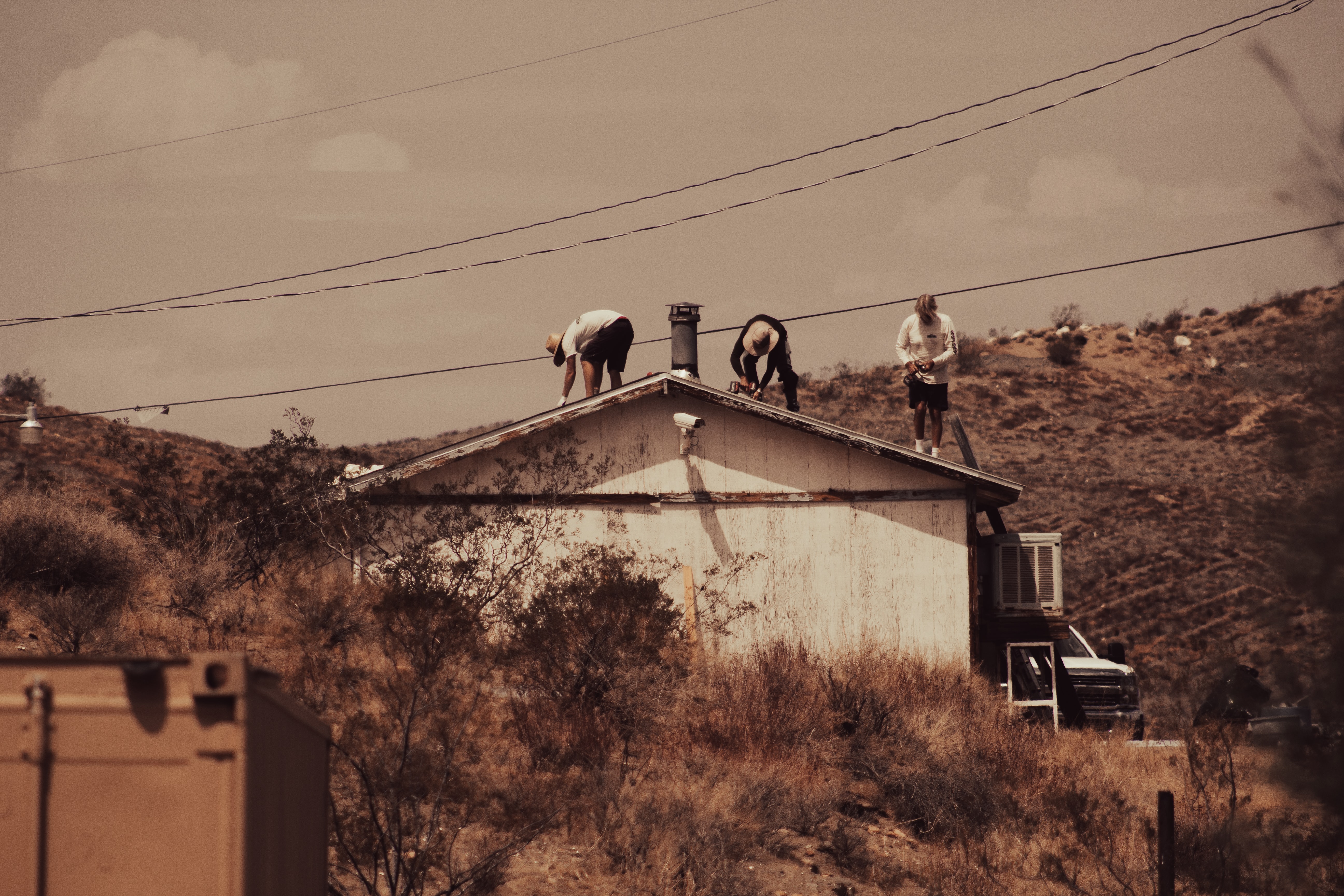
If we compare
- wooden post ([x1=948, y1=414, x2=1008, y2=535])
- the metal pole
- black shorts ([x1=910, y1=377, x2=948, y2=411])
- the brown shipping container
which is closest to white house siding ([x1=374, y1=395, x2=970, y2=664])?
black shorts ([x1=910, y1=377, x2=948, y2=411])

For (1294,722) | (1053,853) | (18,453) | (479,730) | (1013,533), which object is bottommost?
(1053,853)

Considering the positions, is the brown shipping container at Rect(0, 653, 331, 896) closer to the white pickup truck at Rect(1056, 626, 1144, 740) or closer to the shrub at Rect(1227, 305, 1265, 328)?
the white pickup truck at Rect(1056, 626, 1144, 740)

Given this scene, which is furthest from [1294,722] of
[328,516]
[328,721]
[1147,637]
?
[1147,637]

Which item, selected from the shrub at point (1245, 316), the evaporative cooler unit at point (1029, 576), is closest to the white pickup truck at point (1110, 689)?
the evaporative cooler unit at point (1029, 576)

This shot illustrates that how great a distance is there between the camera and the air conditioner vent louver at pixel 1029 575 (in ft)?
53.6

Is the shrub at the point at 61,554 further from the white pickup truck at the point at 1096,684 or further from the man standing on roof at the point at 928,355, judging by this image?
the white pickup truck at the point at 1096,684

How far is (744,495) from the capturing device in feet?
53.8

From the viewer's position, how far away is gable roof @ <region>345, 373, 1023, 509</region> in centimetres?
1586

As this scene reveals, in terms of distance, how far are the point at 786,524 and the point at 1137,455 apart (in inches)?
1197

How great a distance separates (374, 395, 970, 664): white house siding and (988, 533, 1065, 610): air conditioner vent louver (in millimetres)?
768

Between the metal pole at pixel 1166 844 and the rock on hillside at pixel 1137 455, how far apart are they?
5.28 metres

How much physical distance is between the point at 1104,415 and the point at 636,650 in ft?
120

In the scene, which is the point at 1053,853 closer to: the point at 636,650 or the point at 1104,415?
the point at 636,650

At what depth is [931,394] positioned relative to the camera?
54.5ft
